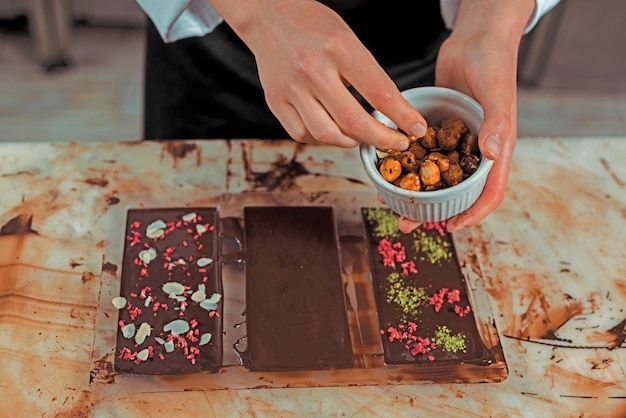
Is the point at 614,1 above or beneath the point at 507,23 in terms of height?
beneath

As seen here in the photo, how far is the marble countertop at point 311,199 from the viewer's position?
3.02 ft

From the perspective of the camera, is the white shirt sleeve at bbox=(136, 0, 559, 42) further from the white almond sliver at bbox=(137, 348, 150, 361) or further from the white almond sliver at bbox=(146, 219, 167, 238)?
the white almond sliver at bbox=(137, 348, 150, 361)

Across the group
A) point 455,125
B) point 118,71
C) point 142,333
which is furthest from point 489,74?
point 118,71

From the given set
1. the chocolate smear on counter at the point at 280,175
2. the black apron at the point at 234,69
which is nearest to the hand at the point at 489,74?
the black apron at the point at 234,69

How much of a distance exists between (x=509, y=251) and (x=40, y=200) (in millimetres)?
703

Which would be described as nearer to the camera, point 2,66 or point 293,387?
point 293,387

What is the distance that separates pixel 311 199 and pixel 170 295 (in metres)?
0.27

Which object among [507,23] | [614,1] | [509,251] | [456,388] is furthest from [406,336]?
[614,1]

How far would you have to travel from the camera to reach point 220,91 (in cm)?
129

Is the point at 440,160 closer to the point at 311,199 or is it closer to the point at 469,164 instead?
the point at 469,164

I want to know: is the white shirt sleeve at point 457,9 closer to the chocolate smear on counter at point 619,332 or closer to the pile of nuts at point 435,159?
the pile of nuts at point 435,159

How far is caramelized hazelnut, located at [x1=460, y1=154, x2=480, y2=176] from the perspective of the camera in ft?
3.02

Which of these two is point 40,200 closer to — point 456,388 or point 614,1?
point 456,388

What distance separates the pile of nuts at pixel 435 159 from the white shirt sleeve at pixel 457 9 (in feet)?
0.95
